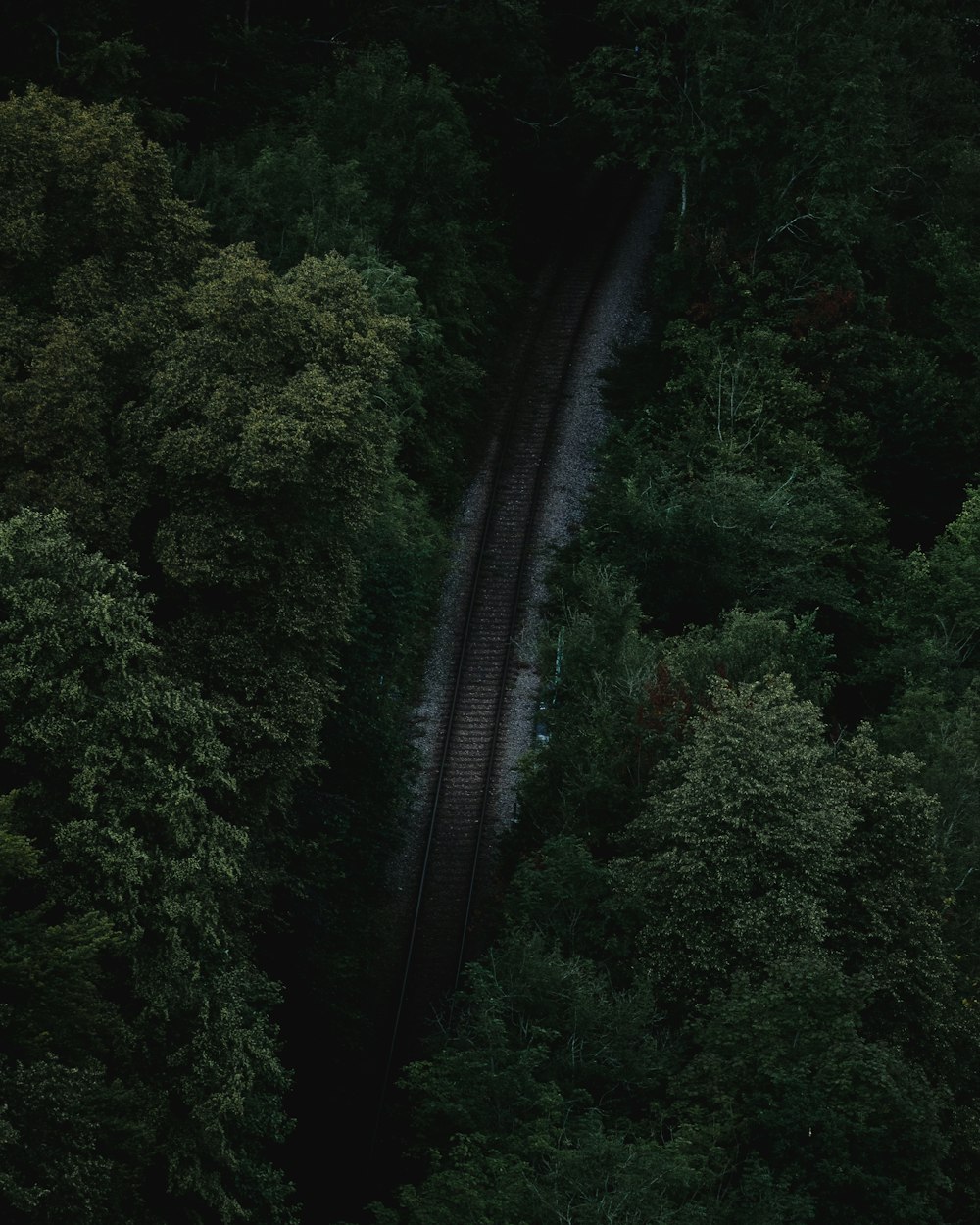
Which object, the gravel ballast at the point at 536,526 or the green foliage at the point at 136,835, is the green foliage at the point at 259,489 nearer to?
the green foliage at the point at 136,835

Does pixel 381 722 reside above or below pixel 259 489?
below

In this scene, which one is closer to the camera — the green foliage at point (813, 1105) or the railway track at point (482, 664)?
the green foliage at point (813, 1105)

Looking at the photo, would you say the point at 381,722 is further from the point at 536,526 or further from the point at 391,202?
the point at 391,202

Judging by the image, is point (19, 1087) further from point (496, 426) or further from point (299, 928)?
point (496, 426)

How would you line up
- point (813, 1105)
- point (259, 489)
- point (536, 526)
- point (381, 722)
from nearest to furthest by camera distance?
point (813, 1105), point (259, 489), point (381, 722), point (536, 526)

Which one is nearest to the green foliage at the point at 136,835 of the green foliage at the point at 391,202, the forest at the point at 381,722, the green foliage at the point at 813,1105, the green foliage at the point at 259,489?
the forest at the point at 381,722

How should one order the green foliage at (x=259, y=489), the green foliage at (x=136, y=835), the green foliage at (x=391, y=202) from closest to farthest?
the green foliage at (x=136, y=835) → the green foliage at (x=259, y=489) → the green foliage at (x=391, y=202)

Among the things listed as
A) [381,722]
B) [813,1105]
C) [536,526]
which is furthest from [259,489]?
[536,526]
